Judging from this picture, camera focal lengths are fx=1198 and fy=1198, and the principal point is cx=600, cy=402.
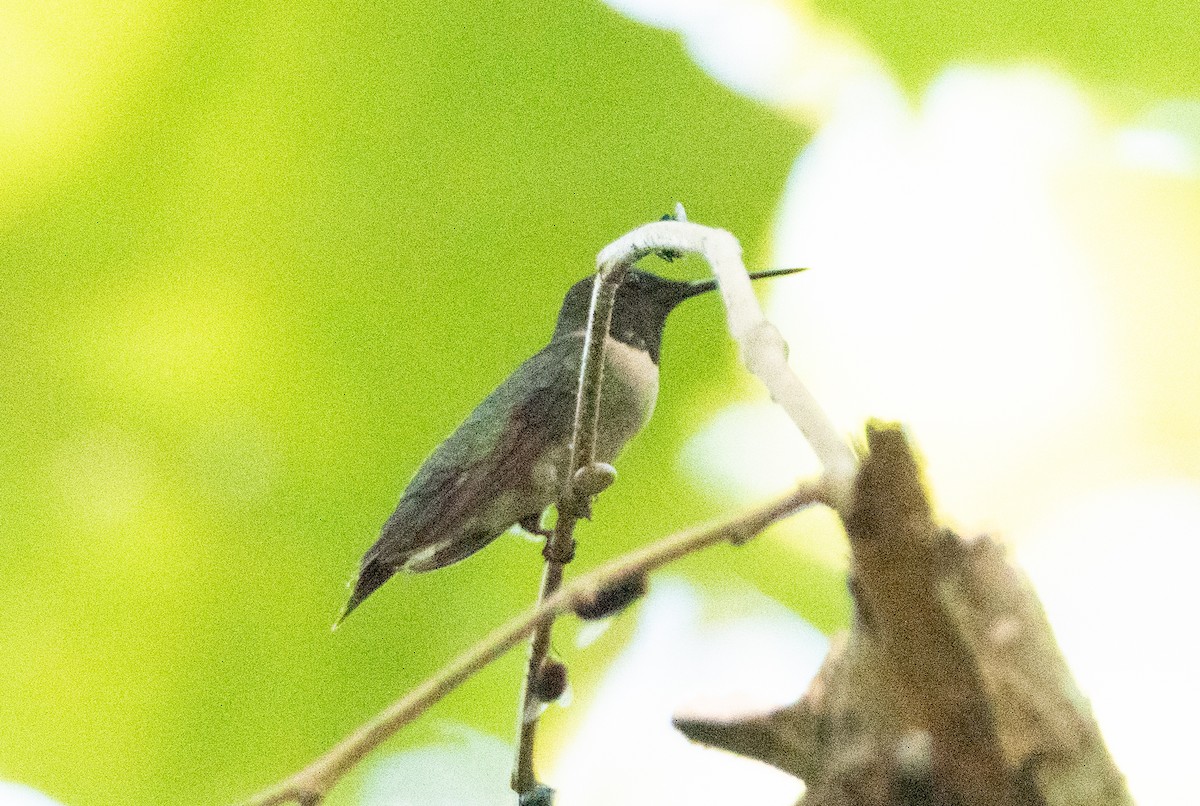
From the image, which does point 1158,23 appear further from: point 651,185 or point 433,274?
point 433,274

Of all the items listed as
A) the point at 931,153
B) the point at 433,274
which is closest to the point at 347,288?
the point at 433,274

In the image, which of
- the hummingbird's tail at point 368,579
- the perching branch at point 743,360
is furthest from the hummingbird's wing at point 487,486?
the perching branch at point 743,360

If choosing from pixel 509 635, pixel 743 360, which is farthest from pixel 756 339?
pixel 509 635

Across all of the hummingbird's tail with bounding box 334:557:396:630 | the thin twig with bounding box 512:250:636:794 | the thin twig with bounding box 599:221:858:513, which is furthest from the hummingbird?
the thin twig with bounding box 599:221:858:513

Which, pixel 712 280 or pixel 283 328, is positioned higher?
pixel 712 280

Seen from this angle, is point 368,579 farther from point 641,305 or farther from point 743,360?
point 743,360

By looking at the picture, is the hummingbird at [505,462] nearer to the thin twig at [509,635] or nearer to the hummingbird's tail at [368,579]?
the hummingbird's tail at [368,579]

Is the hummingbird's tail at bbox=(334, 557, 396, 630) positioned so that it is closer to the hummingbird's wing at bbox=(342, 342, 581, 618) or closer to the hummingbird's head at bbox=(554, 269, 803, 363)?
the hummingbird's wing at bbox=(342, 342, 581, 618)
